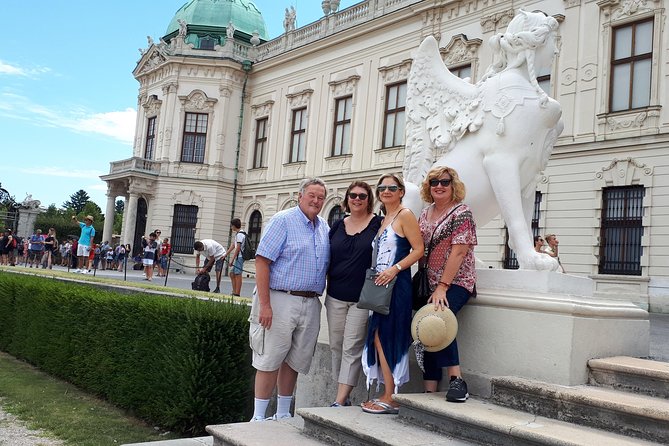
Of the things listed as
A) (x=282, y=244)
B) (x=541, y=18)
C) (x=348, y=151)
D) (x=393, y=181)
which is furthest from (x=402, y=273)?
(x=348, y=151)

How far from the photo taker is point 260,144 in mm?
29656

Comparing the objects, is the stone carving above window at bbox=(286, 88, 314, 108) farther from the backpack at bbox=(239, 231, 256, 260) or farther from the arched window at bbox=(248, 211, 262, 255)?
the backpack at bbox=(239, 231, 256, 260)

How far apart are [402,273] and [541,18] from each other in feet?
7.12

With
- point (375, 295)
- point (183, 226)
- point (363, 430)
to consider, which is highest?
point (183, 226)

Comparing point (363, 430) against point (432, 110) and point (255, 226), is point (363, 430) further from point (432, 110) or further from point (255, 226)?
point (255, 226)

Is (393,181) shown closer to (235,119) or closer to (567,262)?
(567,262)

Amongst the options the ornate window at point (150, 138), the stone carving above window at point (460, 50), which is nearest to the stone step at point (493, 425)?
the stone carving above window at point (460, 50)

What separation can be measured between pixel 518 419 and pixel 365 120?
21.2 m

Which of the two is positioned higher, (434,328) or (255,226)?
(255,226)

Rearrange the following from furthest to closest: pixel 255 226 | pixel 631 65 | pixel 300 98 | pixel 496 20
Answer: pixel 255 226
pixel 300 98
pixel 496 20
pixel 631 65

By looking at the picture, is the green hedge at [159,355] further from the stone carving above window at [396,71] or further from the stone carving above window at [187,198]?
the stone carving above window at [187,198]

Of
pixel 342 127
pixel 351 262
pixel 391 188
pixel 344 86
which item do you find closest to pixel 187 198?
pixel 342 127

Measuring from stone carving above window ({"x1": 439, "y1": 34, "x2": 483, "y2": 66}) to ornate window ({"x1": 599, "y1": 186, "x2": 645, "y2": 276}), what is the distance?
21.1ft

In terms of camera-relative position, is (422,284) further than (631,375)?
Yes
